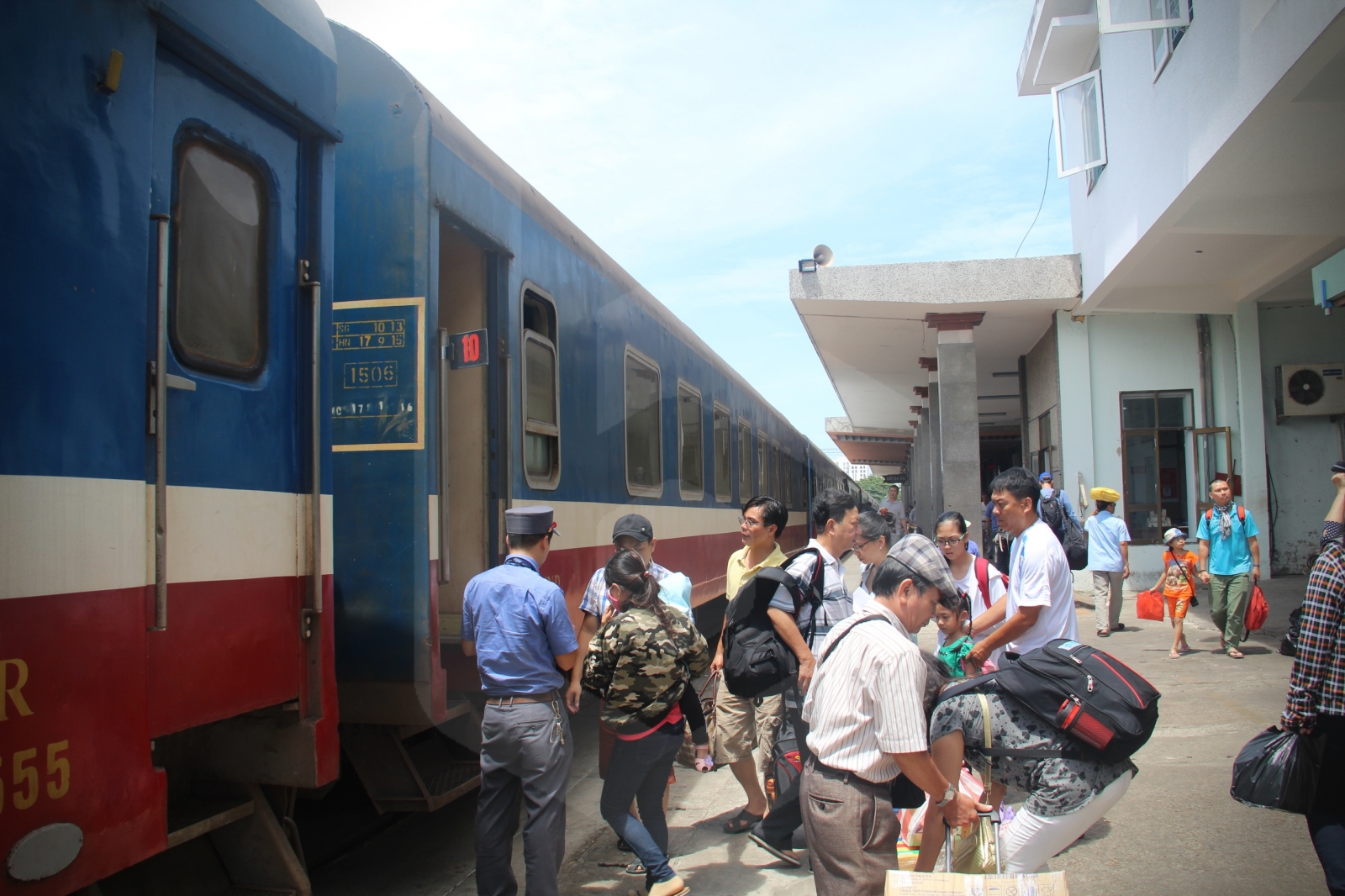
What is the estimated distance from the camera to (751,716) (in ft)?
14.6

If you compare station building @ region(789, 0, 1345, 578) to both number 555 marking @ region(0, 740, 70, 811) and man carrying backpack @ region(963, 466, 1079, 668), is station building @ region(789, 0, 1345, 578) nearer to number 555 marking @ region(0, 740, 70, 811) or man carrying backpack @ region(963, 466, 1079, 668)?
man carrying backpack @ region(963, 466, 1079, 668)

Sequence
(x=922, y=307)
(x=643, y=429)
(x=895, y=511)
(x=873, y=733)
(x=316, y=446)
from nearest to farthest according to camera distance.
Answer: (x=873, y=733)
(x=316, y=446)
(x=643, y=429)
(x=922, y=307)
(x=895, y=511)

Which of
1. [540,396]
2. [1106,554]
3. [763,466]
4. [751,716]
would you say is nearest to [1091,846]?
[751,716]

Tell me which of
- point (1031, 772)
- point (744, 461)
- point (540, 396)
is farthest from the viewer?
point (744, 461)

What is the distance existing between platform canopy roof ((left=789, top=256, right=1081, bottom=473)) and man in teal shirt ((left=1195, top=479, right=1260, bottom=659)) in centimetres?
554

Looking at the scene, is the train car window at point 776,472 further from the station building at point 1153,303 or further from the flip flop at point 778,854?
the flip flop at point 778,854

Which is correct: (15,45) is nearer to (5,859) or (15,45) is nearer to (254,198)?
(254,198)

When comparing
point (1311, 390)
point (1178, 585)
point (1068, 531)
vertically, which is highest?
point (1311, 390)

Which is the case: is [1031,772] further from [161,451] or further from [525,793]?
[161,451]

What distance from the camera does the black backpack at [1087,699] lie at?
271cm

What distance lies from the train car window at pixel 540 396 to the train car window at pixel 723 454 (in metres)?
4.75

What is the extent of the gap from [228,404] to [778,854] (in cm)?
301

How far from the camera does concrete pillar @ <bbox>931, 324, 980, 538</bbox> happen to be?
1406cm

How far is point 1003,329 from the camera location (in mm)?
15062
